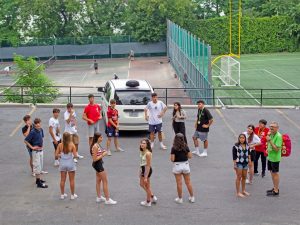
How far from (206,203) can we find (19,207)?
375cm

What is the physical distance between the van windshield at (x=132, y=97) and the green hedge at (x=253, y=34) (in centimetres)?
4447

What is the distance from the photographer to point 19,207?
11367 millimetres

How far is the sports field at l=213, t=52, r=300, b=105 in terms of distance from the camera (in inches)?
1290

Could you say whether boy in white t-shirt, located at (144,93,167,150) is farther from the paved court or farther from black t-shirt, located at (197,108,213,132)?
black t-shirt, located at (197,108,213,132)

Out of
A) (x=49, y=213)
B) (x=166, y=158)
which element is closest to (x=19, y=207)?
(x=49, y=213)

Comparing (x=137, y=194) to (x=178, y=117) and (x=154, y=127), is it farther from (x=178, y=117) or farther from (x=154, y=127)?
(x=154, y=127)

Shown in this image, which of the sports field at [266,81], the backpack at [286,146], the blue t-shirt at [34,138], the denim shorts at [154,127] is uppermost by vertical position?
the blue t-shirt at [34,138]

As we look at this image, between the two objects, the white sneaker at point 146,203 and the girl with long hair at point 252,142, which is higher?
the girl with long hair at point 252,142

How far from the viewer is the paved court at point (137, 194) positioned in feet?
35.3

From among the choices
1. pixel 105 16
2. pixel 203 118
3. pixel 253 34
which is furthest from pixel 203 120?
pixel 105 16

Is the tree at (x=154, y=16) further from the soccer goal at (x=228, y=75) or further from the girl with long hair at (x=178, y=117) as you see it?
the girl with long hair at (x=178, y=117)

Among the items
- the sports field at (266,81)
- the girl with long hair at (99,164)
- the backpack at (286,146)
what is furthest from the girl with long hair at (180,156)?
the sports field at (266,81)

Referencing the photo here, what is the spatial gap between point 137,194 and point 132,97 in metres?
6.14

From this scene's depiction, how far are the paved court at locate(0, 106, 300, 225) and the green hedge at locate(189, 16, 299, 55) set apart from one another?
44749 mm
